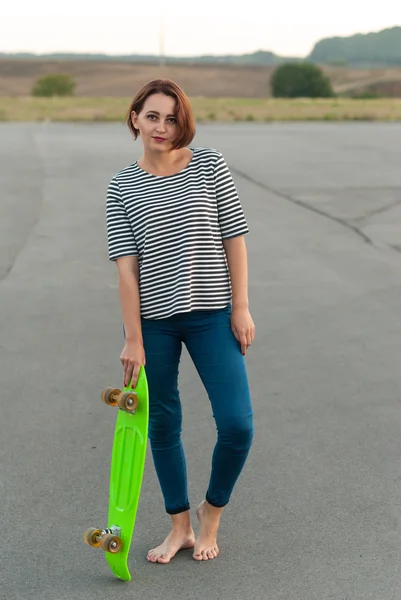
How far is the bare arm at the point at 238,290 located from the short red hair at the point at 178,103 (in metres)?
0.40

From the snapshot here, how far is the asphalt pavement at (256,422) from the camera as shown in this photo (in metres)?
3.80

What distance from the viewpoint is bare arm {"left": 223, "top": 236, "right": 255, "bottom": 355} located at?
3.69 m

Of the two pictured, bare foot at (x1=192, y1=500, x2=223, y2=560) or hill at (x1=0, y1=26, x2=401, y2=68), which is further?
hill at (x1=0, y1=26, x2=401, y2=68)

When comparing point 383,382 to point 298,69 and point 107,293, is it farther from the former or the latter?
point 298,69

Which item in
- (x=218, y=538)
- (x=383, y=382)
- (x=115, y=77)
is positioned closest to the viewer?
(x=218, y=538)

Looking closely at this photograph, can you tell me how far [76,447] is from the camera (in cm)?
523

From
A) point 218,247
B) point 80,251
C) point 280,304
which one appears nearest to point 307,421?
point 218,247

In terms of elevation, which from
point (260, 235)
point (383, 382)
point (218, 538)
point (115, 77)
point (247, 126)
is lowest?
point (115, 77)

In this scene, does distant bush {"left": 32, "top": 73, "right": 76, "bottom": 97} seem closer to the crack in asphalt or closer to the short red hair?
the crack in asphalt

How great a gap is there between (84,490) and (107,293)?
449 centimetres

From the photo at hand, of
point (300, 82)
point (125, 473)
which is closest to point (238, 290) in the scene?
point (125, 473)

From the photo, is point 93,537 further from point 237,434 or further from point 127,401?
point 237,434

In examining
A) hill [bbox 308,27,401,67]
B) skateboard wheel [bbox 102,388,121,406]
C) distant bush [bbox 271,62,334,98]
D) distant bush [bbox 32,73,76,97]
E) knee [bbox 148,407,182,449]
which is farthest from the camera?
hill [bbox 308,27,401,67]

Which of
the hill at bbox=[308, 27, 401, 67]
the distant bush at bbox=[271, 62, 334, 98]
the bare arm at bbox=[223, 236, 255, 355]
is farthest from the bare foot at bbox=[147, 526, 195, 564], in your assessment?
the hill at bbox=[308, 27, 401, 67]
